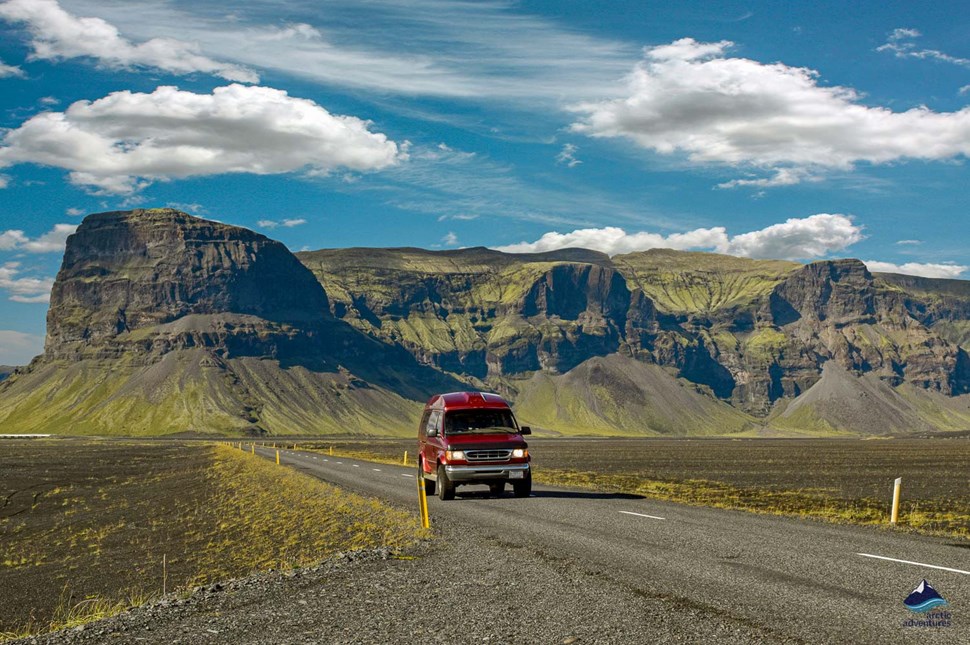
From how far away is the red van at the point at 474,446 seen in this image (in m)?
26.6

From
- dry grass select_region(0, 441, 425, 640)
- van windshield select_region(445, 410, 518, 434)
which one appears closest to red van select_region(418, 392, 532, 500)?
van windshield select_region(445, 410, 518, 434)

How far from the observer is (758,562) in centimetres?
1499

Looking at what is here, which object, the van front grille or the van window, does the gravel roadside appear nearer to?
the van front grille

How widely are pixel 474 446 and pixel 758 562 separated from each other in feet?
41.4

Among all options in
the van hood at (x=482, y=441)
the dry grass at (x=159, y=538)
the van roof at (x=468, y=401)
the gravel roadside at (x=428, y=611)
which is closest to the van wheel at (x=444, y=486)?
the van hood at (x=482, y=441)

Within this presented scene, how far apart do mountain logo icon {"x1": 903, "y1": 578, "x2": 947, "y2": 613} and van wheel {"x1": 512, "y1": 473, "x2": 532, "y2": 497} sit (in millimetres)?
16443

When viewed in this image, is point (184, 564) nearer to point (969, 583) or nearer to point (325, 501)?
point (325, 501)

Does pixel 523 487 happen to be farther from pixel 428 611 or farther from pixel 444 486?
pixel 428 611

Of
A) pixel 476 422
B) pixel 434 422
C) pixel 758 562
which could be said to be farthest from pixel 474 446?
pixel 758 562

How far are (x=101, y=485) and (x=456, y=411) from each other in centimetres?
4067

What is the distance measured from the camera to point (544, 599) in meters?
12.3

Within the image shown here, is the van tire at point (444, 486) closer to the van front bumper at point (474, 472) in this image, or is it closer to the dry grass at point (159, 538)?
the van front bumper at point (474, 472)

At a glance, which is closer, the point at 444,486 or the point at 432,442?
the point at 444,486

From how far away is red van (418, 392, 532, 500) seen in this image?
87.4ft
